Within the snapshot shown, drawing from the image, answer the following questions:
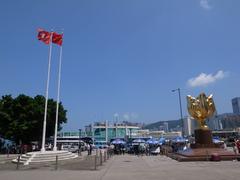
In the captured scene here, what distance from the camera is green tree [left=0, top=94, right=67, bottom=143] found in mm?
41625

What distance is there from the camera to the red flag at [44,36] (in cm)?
2828

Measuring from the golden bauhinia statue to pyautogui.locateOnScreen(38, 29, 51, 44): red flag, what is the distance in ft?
50.6

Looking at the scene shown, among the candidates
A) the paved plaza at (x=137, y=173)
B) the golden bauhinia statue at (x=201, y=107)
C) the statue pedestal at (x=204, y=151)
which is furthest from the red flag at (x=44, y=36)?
the statue pedestal at (x=204, y=151)

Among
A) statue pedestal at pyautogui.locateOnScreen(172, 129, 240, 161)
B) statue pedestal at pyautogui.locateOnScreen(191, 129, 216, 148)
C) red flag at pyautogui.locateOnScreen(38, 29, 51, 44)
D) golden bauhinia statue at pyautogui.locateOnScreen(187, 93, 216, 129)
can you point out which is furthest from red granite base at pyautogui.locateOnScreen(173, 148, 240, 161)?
red flag at pyautogui.locateOnScreen(38, 29, 51, 44)

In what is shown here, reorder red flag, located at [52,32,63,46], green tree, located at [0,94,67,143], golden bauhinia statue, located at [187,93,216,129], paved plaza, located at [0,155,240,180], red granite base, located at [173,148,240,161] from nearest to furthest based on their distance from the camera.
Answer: paved plaza, located at [0,155,240,180] < red granite base, located at [173,148,240,161] < golden bauhinia statue, located at [187,93,216,129] < red flag, located at [52,32,63,46] < green tree, located at [0,94,67,143]

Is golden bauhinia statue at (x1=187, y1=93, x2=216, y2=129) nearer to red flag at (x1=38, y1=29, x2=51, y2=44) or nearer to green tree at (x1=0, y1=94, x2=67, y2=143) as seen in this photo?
red flag at (x1=38, y1=29, x2=51, y2=44)

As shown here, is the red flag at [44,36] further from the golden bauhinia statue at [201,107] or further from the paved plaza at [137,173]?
the golden bauhinia statue at [201,107]

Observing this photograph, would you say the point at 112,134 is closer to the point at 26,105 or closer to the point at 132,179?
the point at 26,105

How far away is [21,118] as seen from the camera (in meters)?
42.6

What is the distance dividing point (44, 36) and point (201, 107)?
Result: 1689cm

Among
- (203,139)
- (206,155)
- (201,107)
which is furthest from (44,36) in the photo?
(206,155)

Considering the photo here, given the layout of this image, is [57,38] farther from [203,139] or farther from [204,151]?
[204,151]

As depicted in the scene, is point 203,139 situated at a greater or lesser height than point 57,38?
lesser

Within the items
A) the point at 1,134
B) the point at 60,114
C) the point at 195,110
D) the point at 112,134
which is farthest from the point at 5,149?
the point at 112,134
